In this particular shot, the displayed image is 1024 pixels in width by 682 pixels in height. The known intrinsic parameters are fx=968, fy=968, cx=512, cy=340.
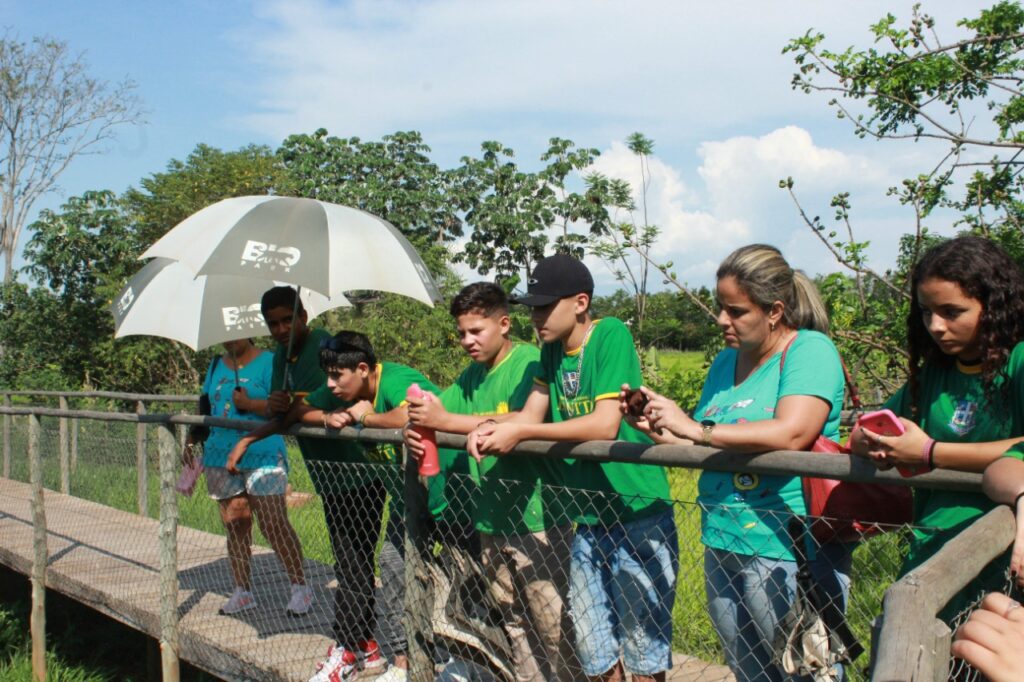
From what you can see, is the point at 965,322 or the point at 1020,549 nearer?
the point at 1020,549

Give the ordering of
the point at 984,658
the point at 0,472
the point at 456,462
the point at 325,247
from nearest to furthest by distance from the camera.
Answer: the point at 984,658 < the point at 456,462 < the point at 325,247 < the point at 0,472

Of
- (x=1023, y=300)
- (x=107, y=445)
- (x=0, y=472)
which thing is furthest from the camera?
(x=0, y=472)

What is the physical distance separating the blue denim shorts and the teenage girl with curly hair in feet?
2.57

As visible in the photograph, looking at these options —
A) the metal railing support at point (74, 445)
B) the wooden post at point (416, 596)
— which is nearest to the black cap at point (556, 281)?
the wooden post at point (416, 596)

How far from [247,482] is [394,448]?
53.7 inches

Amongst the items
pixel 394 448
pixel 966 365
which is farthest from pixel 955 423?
pixel 394 448

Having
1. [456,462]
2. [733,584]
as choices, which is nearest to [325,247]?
[456,462]

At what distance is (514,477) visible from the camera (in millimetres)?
3109

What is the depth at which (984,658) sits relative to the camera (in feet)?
3.69

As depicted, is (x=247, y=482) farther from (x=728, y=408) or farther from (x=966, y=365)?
(x=966, y=365)

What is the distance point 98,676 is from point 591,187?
5.23 m

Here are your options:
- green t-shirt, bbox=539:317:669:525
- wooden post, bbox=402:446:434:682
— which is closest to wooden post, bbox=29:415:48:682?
wooden post, bbox=402:446:434:682

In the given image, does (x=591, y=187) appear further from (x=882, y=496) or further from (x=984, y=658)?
(x=984, y=658)

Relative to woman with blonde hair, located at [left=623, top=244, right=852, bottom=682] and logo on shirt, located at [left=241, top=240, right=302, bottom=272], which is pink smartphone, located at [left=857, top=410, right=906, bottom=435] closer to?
woman with blonde hair, located at [left=623, top=244, right=852, bottom=682]
